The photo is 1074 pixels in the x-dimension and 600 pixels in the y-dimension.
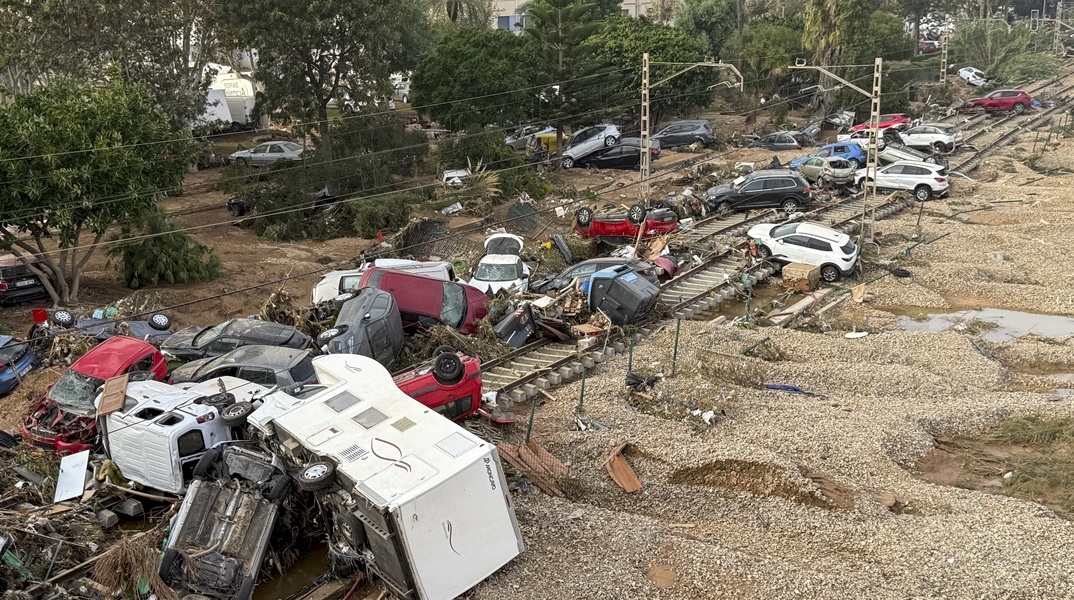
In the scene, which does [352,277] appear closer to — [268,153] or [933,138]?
[268,153]

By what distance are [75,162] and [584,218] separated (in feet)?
47.1

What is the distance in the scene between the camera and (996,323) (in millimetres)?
20922

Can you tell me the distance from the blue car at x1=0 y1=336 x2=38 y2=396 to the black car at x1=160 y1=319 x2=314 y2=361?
9.73 ft

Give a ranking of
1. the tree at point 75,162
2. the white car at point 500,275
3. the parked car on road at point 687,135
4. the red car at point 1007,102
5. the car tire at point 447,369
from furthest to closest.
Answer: the red car at point 1007,102, the parked car on road at point 687,135, the white car at point 500,275, the tree at point 75,162, the car tire at point 447,369

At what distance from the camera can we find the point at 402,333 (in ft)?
59.3

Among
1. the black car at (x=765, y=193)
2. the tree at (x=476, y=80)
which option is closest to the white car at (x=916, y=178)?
the black car at (x=765, y=193)

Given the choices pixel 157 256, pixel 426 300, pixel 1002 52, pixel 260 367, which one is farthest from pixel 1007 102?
pixel 260 367

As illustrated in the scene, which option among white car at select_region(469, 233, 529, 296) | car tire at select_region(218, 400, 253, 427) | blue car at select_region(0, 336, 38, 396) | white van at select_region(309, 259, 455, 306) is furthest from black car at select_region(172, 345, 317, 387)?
white car at select_region(469, 233, 529, 296)

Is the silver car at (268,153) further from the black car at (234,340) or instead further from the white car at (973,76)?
the white car at (973,76)

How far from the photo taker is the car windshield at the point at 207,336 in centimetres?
1773

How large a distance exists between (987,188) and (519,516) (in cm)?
2920

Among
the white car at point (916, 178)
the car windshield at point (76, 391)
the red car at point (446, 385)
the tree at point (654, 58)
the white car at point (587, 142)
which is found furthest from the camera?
the tree at point (654, 58)

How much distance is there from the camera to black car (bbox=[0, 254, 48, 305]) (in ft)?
74.7

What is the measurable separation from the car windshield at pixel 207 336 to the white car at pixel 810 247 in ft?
49.6
